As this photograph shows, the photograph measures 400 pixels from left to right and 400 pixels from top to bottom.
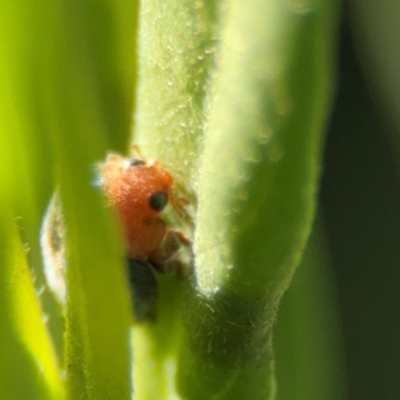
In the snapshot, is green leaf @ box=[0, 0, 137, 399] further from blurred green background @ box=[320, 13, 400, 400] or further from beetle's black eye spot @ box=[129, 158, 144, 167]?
blurred green background @ box=[320, 13, 400, 400]

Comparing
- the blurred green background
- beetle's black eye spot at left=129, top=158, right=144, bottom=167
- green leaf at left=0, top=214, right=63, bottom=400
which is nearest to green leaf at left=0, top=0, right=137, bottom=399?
green leaf at left=0, top=214, right=63, bottom=400

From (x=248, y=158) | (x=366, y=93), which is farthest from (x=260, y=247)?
(x=366, y=93)

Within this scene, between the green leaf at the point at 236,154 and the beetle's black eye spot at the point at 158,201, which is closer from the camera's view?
the green leaf at the point at 236,154

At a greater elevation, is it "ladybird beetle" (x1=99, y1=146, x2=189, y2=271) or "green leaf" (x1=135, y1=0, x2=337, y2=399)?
"green leaf" (x1=135, y1=0, x2=337, y2=399)

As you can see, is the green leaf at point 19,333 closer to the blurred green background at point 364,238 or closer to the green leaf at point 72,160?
the green leaf at point 72,160

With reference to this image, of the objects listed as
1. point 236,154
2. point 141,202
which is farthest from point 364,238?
point 236,154

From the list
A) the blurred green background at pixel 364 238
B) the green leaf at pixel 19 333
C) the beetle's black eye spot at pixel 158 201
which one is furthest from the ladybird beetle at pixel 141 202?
the blurred green background at pixel 364 238

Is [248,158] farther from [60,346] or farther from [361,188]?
[361,188]
